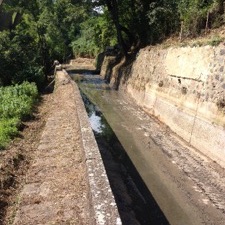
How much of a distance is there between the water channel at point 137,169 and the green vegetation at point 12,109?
2.76 meters

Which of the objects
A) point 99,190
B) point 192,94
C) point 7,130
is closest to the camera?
point 99,190

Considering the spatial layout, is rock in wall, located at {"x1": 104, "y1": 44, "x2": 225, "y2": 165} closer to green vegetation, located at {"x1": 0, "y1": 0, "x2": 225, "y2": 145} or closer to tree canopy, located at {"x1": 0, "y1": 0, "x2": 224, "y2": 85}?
green vegetation, located at {"x1": 0, "y1": 0, "x2": 225, "y2": 145}

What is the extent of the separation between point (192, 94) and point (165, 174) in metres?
3.67

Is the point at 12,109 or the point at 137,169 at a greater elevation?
the point at 12,109

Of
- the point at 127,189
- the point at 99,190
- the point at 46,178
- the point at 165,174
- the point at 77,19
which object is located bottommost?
the point at 127,189

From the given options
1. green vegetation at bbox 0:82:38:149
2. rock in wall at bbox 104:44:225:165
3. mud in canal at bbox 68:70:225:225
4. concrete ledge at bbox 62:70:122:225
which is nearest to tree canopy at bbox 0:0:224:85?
rock in wall at bbox 104:44:225:165

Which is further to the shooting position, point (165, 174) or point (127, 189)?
point (165, 174)

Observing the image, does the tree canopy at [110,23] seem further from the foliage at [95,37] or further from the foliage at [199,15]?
the foliage at [95,37]

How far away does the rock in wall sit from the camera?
386 inches

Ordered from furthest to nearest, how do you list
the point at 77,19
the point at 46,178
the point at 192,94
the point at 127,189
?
the point at 77,19, the point at 192,94, the point at 127,189, the point at 46,178

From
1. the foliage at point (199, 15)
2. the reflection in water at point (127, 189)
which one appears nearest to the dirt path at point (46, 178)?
the reflection in water at point (127, 189)

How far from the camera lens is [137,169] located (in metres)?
9.59

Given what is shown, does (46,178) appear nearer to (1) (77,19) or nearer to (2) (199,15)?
(2) (199,15)

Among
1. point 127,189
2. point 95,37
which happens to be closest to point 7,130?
point 127,189
